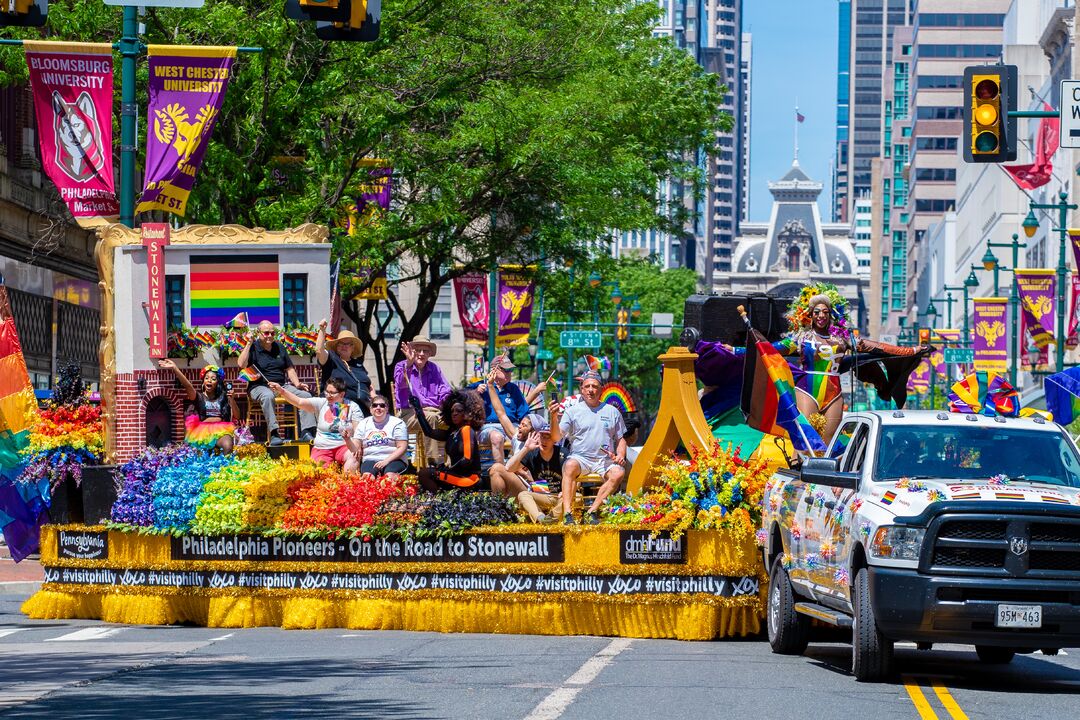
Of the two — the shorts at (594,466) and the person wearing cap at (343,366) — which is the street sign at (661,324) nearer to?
the person wearing cap at (343,366)

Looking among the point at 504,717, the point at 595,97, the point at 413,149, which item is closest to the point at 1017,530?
the point at 504,717

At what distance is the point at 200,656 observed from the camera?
13.4 metres

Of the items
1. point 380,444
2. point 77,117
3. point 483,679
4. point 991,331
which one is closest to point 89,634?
point 380,444

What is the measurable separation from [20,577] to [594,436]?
803 cm

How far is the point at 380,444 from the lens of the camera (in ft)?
58.2

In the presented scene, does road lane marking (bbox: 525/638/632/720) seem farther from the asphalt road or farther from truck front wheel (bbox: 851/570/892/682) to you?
truck front wheel (bbox: 851/570/892/682)

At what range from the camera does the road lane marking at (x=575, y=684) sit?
32.8ft

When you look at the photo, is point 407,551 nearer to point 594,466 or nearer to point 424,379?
point 594,466

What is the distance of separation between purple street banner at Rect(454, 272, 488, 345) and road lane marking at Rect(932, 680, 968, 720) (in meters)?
30.4

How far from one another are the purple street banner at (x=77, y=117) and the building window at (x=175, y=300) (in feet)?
Result: 5.38

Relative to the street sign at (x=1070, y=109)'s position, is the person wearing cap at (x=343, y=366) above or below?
below

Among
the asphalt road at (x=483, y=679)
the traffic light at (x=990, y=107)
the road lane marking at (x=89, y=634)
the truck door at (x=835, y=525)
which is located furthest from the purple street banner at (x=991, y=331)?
the truck door at (x=835, y=525)

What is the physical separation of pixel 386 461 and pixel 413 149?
16.1 metres

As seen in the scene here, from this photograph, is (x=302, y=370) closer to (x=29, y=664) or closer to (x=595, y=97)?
(x=29, y=664)
